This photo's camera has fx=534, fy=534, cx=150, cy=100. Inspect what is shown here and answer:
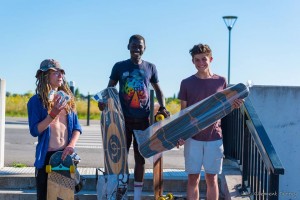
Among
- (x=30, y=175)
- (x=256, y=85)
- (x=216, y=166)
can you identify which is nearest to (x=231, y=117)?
(x=256, y=85)

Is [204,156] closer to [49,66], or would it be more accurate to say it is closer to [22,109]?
[49,66]

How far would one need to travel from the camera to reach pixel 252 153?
583 centimetres

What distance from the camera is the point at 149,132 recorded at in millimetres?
5457

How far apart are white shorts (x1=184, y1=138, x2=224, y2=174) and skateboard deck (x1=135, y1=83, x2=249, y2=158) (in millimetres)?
138

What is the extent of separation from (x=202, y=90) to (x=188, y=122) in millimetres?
346

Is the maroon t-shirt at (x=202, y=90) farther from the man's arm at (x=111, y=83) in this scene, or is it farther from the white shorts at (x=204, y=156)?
the man's arm at (x=111, y=83)

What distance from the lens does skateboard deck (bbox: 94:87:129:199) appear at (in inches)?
217

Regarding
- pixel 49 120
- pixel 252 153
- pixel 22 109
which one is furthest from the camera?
pixel 22 109

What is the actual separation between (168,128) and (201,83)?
568mm

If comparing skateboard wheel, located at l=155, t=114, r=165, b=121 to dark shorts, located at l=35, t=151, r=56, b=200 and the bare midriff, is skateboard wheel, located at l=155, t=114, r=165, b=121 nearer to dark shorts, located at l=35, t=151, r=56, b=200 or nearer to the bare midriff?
the bare midriff

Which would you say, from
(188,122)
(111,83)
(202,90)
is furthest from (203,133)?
(111,83)

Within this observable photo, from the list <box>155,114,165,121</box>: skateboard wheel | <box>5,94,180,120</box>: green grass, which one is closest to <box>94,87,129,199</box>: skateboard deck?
<box>155,114,165,121</box>: skateboard wheel

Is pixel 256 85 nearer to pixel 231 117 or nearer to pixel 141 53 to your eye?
pixel 231 117

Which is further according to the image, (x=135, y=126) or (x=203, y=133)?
(x=135, y=126)
